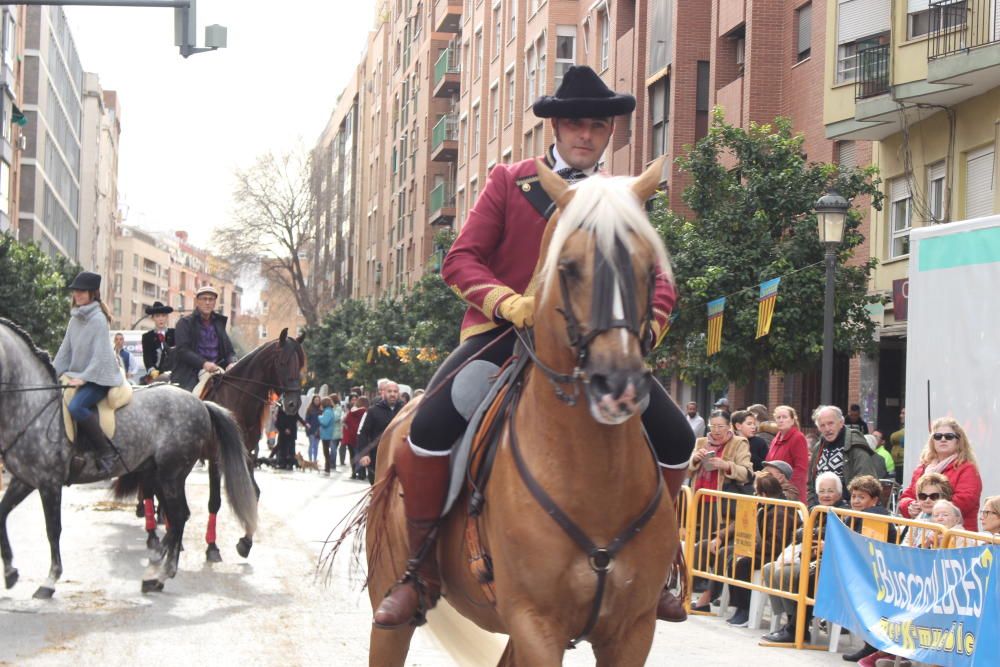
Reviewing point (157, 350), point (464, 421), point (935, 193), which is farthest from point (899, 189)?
point (464, 421)

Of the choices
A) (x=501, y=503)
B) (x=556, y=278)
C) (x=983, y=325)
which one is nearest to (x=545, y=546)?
(x=501, y=503)

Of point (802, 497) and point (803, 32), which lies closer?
point (802, 497)

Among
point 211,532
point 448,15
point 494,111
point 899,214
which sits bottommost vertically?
point 211,532

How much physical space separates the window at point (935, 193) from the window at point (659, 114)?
13.2 m

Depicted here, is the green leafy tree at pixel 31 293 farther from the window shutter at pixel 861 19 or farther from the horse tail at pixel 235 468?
the horse tail at pixel 235 468

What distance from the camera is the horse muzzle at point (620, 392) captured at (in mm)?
4160

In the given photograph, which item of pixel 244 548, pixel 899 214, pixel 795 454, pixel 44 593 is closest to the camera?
pixel 44 593

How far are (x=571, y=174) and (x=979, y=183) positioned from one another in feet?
62.7

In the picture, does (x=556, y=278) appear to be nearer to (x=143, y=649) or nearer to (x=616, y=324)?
(x=616, y=324)

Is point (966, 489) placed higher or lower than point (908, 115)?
lower

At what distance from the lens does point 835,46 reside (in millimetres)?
27297

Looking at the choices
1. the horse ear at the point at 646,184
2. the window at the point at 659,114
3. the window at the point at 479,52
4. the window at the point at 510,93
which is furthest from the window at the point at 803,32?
the window at the point at 479,52

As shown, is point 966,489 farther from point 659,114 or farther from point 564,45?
point 564,45

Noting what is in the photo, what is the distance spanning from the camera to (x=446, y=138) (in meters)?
70.2
